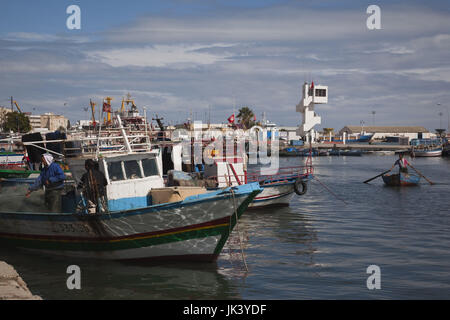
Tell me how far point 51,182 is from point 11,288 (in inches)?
236

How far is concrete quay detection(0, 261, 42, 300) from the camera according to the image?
878cm

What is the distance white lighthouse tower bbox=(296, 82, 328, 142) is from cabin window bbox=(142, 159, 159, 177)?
8771 cm

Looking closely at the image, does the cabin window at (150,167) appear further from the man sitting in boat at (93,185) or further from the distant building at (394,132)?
the distant building at (394,132)

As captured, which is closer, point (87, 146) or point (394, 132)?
point (87, 146)

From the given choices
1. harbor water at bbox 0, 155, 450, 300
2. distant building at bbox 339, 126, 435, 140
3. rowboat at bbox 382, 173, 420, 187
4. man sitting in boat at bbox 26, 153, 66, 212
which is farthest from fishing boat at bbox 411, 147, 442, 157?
man sitting in boat at bbox 26, 153, 66, 212

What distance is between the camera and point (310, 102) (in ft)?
334

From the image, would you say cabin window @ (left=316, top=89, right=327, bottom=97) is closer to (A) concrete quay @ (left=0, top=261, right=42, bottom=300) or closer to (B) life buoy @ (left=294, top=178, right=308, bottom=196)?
(B) life buoy @ (left=294, top=178, right=308, bottom=196)

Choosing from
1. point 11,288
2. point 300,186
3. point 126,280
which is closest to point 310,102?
point 300,186

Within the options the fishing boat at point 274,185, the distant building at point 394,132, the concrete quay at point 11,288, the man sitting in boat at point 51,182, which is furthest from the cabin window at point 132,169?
the distant building at point 394,132

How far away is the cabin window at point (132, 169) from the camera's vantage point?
47.6ft

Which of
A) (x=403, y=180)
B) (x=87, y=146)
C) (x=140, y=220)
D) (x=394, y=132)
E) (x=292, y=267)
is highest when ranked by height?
(x=394, y=132)

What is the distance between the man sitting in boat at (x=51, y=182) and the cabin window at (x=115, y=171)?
6.37 feet

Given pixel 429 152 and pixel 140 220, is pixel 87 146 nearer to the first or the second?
pixel 140 220
